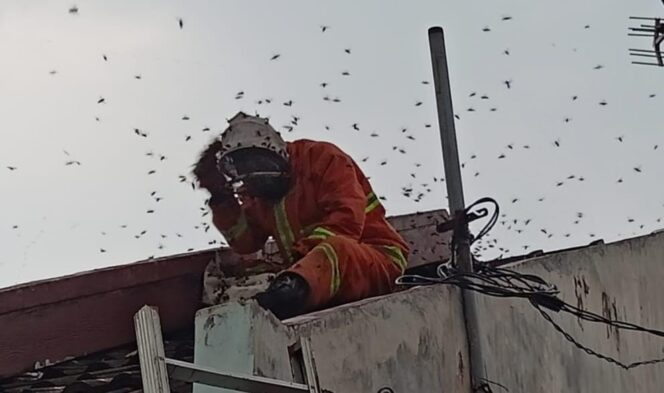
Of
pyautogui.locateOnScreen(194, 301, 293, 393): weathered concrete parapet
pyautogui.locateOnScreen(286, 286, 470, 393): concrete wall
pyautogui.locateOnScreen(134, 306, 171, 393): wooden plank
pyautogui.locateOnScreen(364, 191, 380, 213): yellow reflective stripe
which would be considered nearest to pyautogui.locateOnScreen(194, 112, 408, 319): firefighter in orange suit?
pyautogui.locateOnScreen(364, 191, 380, 213): yellow reflective stripe

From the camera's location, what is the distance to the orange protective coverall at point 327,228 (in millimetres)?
5371

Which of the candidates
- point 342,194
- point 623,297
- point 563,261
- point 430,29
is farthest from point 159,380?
point 623,297

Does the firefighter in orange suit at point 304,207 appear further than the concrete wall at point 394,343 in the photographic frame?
Yes

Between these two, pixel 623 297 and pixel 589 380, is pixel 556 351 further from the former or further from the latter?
pixel 623 297

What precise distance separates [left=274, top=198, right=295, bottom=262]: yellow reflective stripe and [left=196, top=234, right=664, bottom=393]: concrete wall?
3.68ft

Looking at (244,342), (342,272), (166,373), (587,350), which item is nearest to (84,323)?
(342,272)

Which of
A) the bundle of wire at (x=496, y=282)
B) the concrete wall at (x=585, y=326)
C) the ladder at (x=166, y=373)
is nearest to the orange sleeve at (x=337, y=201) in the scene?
the bundle of wire at (x=496, y=282)

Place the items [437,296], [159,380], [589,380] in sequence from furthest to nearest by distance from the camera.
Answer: [589,380] < [437,296] < [159,380]

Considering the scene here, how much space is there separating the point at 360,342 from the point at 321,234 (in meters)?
1.11

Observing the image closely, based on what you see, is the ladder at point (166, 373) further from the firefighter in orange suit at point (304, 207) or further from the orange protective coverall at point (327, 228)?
the firefighter in orange suit at point (304, 207)

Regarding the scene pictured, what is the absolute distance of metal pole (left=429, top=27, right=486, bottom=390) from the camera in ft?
17.8

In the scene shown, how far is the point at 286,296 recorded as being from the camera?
5004mm

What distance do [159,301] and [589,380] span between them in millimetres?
2747

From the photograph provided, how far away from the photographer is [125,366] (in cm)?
528
